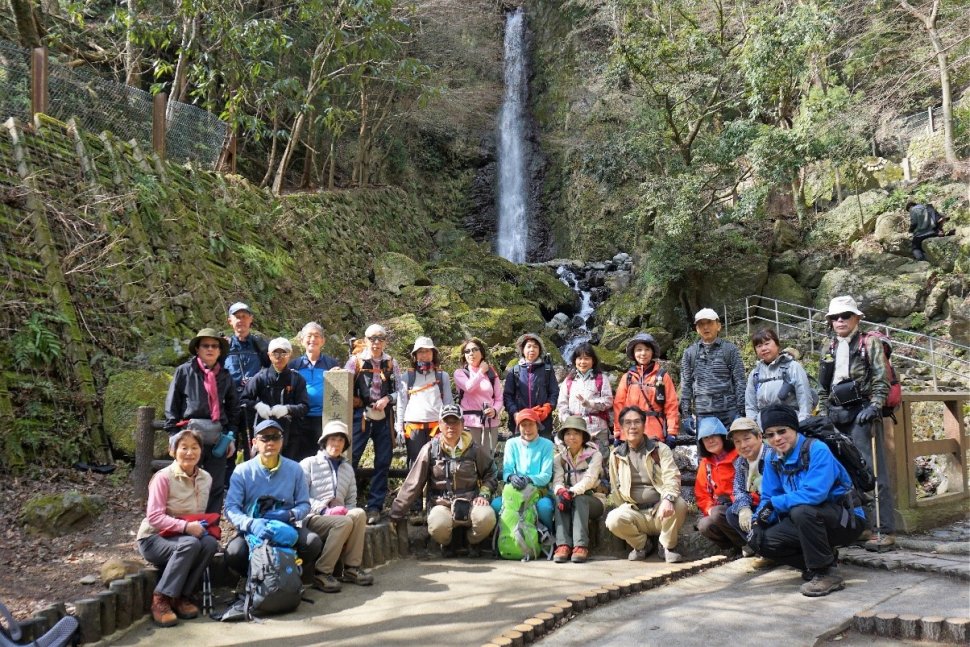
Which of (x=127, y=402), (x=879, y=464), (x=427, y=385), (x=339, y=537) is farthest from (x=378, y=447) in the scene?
(x=879, y=464)

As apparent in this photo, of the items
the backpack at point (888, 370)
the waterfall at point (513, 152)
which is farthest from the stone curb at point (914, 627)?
the waterfall at point (513, 152)

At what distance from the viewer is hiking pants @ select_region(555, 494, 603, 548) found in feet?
16.8

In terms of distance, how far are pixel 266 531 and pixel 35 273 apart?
424 cm

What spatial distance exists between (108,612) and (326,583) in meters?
1.27

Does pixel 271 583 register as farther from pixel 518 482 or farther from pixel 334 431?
pixel 518 482

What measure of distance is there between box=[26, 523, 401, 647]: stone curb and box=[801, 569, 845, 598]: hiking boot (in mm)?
3765

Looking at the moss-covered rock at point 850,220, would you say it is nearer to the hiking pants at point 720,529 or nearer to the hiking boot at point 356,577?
the hiking pants at point 720,529

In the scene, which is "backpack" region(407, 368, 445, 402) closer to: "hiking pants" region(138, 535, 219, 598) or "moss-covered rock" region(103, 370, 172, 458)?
"hiking pants" region(138, 535, 219, 598)

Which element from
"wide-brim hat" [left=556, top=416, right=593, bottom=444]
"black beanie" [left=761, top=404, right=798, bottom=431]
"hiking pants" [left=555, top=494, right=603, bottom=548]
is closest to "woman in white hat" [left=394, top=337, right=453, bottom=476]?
"wide-brim hat" [left=556, top=416, right=593, bottom=444]

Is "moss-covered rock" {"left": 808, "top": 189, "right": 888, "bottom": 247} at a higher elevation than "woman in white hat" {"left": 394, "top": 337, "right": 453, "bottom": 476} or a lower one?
higher

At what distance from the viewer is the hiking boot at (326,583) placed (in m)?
4.41

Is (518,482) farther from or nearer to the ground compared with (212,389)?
nearer to the ground

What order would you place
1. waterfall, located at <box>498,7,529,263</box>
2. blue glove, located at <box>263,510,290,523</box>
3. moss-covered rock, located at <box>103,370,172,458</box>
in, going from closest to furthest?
blue glove, located at <box>263,510,290,523</box> < moss-covered rock, located at <box>103,370,172,458</box> < waterfall, located at <box>498,7,529,263</box>

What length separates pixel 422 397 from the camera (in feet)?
18.9
